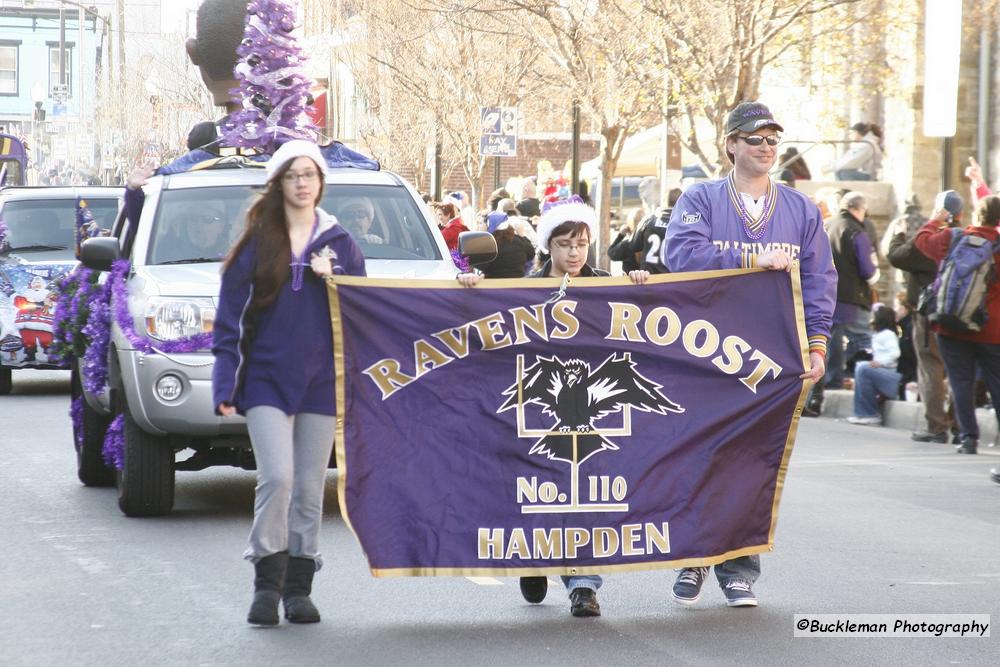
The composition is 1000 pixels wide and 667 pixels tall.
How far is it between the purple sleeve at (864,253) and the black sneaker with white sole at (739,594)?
385 inches

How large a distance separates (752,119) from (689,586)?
1.97 meters

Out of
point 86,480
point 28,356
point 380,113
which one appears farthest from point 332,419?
point 380,113

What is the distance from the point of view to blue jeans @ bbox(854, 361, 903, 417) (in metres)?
15.8

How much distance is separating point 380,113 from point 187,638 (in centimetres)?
3728

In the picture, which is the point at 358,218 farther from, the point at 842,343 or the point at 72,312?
the point at 842,343

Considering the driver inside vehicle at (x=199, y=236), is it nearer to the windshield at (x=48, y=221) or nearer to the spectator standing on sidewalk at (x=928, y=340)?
the spectator standing on sidewalk at (x=928, y=340)

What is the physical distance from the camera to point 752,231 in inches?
286

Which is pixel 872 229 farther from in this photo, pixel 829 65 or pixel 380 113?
pixel 380 113

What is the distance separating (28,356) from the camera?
17.5 meters

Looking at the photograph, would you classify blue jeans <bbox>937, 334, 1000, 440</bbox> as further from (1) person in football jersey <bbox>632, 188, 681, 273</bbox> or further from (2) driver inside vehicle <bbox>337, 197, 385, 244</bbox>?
(2) driver inside vehicle <bbox>337, 197, 385, 244</bbox>

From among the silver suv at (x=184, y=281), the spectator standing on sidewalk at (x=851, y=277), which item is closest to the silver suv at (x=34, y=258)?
the silver suv at (x=184, y=281)

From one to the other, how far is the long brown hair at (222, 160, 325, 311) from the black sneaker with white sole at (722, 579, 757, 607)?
2261 mm

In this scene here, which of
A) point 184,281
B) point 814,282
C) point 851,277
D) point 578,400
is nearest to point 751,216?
point 814,282

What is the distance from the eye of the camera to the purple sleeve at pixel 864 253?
1661 cm
